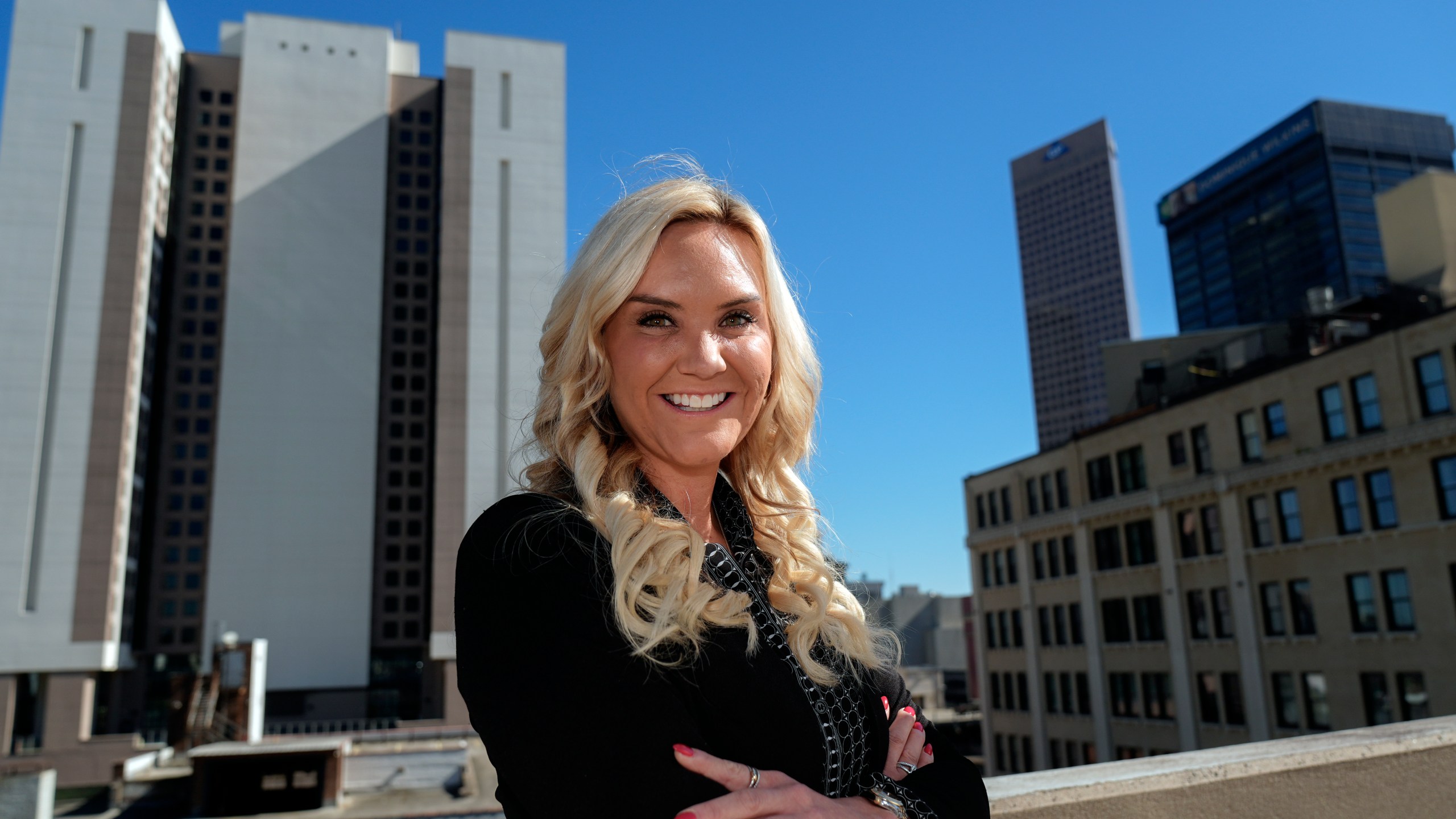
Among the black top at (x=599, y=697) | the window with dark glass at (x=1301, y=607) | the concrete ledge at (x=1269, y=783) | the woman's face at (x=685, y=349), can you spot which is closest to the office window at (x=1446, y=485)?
the window with dark glass at (x=1301, y=607)

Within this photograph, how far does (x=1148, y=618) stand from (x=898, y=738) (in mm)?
42555

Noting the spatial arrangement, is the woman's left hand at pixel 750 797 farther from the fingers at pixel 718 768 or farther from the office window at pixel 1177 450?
the office window at pixel 1177 450

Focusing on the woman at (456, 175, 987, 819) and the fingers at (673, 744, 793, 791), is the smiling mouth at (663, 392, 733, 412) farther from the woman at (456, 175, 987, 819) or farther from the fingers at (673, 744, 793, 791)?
the fingers at (673, 744, 793, 791)

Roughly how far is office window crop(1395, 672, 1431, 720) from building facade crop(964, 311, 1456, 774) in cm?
6

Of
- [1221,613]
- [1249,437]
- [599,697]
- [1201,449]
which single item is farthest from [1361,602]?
[599,697]

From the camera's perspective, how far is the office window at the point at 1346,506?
31984mm

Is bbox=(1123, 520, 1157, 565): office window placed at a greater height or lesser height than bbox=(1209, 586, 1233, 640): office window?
greater

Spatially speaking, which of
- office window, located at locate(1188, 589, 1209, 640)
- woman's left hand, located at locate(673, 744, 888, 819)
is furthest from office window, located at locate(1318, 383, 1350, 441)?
woman's left hand, located at locate(673, 744, 888, 819)

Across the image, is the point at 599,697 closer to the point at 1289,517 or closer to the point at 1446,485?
the point at 1446,485

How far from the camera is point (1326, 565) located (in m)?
32.5

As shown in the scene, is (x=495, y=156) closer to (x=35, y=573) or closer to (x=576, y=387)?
(x=35, y=573)

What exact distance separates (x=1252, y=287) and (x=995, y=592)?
447 ft

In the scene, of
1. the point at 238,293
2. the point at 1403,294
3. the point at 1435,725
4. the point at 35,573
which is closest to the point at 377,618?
the point at 35,573

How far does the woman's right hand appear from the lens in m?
2.23
